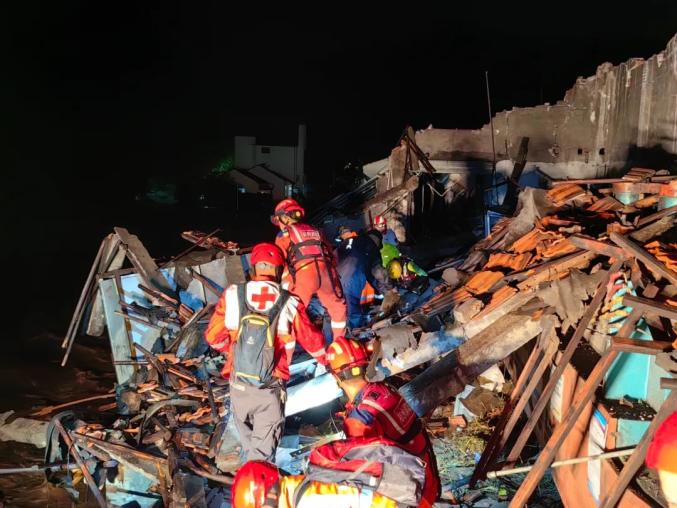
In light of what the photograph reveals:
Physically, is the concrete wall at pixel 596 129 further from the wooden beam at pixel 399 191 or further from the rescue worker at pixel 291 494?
the rescue worker at pixel 291 494

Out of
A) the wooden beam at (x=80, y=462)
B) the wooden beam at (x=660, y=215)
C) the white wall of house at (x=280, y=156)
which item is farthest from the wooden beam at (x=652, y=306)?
the white wall of house at (x=280, y=156)

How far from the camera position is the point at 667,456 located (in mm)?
1537

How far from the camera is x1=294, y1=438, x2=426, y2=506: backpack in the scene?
238cm

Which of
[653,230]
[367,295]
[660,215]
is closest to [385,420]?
[653,230]

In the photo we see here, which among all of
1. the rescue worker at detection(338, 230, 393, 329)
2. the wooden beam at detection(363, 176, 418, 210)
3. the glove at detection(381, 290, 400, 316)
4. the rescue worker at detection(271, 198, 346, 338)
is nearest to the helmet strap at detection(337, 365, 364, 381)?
the rescue worker at detection(271, 198, 346, 338)

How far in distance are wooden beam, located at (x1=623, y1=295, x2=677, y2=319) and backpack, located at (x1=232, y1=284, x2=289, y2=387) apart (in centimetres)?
253

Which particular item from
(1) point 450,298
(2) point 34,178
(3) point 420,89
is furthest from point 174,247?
(3) point 420,89

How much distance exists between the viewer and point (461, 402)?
5.76 meters

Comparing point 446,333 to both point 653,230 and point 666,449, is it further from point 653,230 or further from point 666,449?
point 666,449

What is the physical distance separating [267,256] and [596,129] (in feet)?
38.0

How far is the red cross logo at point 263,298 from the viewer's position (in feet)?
13.6

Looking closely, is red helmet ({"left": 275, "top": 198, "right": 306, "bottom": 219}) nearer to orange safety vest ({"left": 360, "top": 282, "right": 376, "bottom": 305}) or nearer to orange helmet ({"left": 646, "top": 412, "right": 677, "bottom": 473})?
orange safety vest ({"left": 360, "top": 282, "right": 376, "bottom": 305})

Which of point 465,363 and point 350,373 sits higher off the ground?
point 350,373

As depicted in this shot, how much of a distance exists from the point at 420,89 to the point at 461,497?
45.8 m
